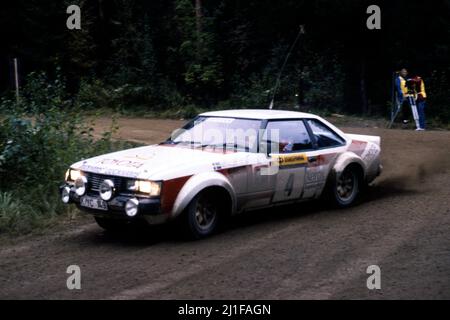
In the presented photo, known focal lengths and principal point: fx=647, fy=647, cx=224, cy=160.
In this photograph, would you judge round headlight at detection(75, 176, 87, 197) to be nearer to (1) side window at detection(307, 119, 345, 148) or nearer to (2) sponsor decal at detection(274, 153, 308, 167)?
(2) sponsor decal at detection(274, 153, 308, 167)

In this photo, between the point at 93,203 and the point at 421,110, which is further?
the point at 421,110

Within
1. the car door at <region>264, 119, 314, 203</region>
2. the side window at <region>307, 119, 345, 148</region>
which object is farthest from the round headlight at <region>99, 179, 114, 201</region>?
the side window at <region>307, 119, 345, 148</region>

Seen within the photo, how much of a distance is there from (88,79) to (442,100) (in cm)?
1403

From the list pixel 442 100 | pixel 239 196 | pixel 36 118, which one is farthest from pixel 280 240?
pixel 442 100

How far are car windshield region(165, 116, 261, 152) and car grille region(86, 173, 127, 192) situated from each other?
137cm

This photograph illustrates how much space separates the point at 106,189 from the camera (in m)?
7.22

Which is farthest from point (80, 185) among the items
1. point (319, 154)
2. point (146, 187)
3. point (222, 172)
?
point (319, 154)

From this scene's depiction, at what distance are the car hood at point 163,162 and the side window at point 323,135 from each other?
4.47ft

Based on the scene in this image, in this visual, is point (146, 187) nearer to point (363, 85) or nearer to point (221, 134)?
point (221, 134)

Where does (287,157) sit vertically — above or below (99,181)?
above

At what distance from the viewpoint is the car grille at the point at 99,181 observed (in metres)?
7.20

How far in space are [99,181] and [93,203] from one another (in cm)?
26

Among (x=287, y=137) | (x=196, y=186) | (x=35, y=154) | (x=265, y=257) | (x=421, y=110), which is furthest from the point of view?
(x=421, y=110)

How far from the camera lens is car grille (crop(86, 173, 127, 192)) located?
7.20 m
